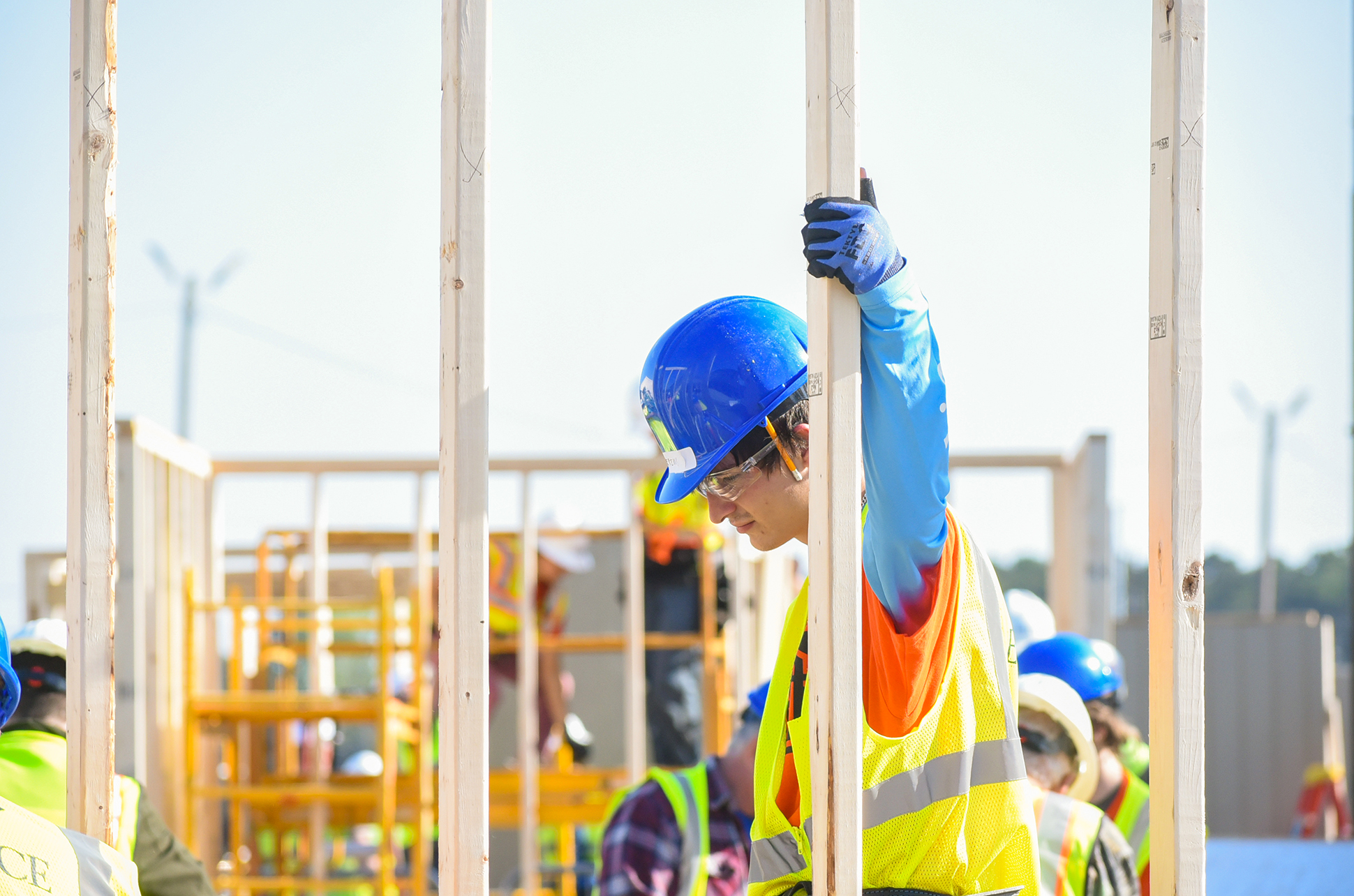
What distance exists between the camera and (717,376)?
2.63 metres

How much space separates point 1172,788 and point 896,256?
41.1 inches

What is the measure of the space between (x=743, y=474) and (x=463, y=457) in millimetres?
526

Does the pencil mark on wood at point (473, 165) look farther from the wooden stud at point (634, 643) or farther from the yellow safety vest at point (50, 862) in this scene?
the wooden stud at point (634, 643)

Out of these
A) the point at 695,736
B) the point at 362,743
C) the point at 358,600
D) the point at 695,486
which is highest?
the point at 695,486

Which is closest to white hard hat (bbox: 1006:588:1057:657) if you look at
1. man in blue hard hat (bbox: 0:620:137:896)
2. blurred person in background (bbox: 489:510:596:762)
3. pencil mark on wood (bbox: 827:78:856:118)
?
blurred person in background (bbox: 489:510:596:762)

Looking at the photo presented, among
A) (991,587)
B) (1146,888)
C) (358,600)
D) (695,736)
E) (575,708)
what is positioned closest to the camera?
(991,587)

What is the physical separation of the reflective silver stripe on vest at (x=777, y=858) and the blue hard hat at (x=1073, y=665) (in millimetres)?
2650

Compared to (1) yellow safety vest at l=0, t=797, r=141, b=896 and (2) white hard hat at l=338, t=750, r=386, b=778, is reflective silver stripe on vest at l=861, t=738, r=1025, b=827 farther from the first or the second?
(2) white hard hat at l=338, t=750, r=386, b=778

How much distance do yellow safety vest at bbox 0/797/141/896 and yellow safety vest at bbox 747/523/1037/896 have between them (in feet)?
4.27

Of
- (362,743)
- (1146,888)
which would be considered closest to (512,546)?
(1146,888)

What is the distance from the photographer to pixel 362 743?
21.2 m

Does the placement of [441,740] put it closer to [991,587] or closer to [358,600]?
[991,587]

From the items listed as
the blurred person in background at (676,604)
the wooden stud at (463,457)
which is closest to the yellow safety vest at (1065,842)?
the wooden stud at (463,457)

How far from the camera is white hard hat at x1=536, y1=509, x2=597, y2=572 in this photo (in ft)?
30.4
